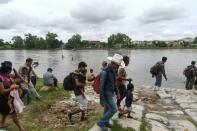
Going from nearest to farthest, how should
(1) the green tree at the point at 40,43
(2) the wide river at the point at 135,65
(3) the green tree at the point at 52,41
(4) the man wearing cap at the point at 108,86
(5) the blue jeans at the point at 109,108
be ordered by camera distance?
1. (4) the man wearing cap at the point at 108,86
2. (5) the blue jeans at the point at 109,108
3. (2) the wide river at the point at 135,65
4. (3) the green tree at the point at 52,41
5. (1) the green tree at the point at 40,43

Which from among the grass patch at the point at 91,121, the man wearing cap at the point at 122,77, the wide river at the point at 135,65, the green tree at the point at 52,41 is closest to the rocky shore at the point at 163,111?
the grass patch at the point at 91,121

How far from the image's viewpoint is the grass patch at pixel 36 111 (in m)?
8.23

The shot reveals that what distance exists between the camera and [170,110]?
11062 millimetres

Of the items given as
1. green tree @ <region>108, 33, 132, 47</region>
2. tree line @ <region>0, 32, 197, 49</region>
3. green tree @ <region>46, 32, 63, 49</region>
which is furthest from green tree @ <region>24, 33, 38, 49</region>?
Answer: green tree @ <region>108, 33, 132, 47</region>

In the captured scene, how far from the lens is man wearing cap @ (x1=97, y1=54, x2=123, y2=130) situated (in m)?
6.83

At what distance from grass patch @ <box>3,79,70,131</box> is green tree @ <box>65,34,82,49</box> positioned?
13285 centimetres

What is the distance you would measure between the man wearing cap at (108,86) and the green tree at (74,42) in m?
138

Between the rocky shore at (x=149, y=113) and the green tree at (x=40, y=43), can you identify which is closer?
the rocky shore at (x=149, y=113)

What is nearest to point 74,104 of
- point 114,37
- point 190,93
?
point 190,93

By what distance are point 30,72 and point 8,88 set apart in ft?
13.3

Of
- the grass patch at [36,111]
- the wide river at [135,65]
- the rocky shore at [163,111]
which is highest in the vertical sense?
the grass patch at [36,111]

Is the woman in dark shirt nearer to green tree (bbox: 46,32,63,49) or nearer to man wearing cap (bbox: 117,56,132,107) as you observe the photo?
man wearing cap (bbox: 117,56,132,107)

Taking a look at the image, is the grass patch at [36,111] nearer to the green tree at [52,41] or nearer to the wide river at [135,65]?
the wide river at [135,65]

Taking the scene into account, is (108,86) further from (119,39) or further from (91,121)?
(119,39)
